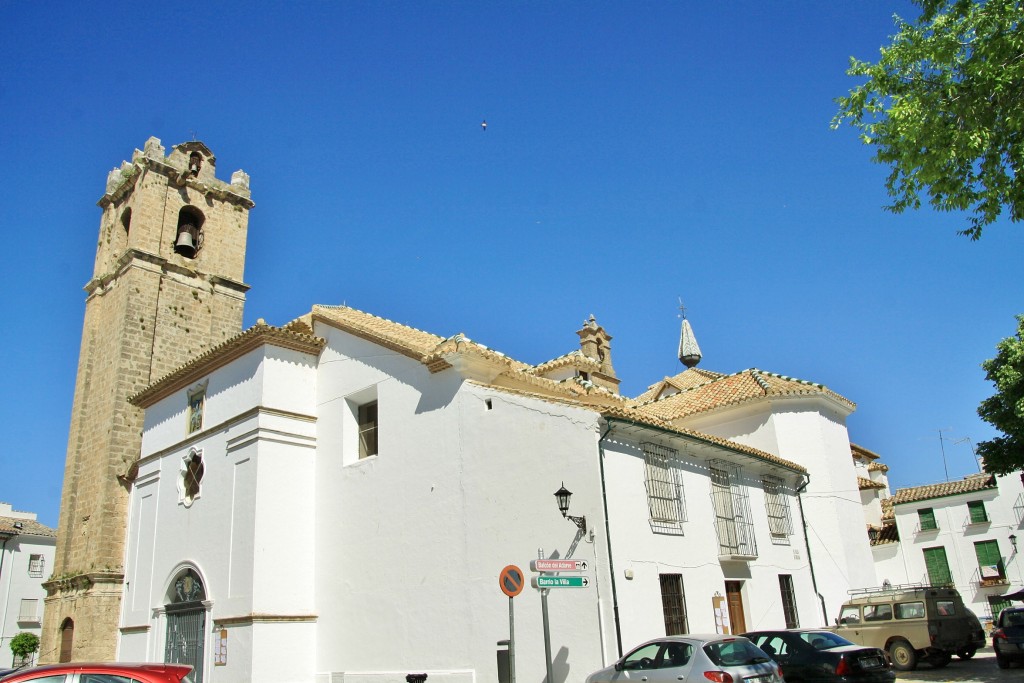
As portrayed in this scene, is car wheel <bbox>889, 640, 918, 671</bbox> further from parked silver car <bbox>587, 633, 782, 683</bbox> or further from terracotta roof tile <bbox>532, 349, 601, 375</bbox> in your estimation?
terracotta roof tile <bbox>532, 349, 601, 375</bbox>

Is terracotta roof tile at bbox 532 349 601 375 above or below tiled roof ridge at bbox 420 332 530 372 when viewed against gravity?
above

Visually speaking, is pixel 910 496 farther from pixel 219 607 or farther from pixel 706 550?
pixel 219 607

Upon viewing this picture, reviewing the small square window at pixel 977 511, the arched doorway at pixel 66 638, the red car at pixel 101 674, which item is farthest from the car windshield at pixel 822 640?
the small square window at pixel 977 511

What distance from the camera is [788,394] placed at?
20469 mm

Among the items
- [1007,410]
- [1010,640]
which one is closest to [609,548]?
[1010,640]

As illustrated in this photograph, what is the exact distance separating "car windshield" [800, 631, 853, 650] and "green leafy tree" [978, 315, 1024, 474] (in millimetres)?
10178

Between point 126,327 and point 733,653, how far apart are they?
18364 millimetres

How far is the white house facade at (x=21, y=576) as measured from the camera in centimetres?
3666

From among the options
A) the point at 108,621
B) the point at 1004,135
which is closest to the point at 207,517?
the point at 108,621

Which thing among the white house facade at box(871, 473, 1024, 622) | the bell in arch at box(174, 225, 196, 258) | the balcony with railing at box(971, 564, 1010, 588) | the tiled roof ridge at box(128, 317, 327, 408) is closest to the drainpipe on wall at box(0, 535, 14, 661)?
the bell in arch at box(174, 225, 196, 258)

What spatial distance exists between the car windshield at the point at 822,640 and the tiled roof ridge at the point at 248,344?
11.6 m

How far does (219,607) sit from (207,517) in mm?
2174

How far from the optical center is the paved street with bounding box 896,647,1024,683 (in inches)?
504

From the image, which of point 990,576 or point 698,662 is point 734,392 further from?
point 990,576
